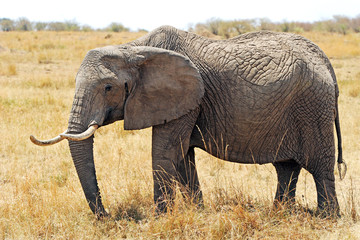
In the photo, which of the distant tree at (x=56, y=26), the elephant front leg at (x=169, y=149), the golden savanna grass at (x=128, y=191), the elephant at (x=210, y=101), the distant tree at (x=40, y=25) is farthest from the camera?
the distant tree at (x=40, y=25)

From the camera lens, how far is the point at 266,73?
Result: 412cm

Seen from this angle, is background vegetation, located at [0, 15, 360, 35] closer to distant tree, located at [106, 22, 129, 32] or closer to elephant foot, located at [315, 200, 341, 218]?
distant tree, located at [106, 22, 129, 32]

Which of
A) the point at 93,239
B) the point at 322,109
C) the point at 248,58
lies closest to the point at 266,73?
the point at 248,58

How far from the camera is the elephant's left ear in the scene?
3.94 m

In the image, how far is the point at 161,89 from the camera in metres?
4.00

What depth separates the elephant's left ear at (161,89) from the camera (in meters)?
3.94

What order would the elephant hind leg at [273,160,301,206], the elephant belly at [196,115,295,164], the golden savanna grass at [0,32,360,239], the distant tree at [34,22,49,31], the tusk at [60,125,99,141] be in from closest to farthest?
the tusk at [60,125,99,141] → the golden savanna grass at [0,32,360,239] → the elephant belly at [196,115,295,164] → the elephant hind leg at [273,160,301,206] → the distant tree at [34,22,49,31]

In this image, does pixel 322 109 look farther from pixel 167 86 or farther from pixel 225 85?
pixel 167 86

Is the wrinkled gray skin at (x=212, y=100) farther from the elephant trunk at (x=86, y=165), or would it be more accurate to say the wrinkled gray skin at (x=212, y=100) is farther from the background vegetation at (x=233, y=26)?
the background vegetation at (x=233, y=26)

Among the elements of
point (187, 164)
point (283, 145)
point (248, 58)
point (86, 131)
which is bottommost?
point (187, 164)

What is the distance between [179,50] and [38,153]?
140 inches

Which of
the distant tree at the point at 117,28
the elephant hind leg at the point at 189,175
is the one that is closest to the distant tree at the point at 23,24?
the distant tree at the point at 117,28

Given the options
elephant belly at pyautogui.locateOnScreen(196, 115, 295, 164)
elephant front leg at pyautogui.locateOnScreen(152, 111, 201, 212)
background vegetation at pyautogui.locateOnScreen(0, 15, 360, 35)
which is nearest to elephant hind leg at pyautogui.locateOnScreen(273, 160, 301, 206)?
elephant belly at pyautogui.locateOnScreen(196, 115, 295, 164)

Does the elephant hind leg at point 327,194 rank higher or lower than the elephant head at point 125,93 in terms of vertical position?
lower
